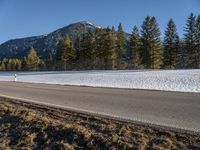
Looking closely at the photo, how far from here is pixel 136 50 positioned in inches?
2336

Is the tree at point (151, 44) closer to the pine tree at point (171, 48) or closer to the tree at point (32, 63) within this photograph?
the pine tree at point (171, 48)

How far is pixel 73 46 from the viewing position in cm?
6719

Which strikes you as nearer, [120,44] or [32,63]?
[120,44]

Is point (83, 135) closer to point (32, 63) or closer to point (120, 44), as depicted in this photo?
point (120, 44)

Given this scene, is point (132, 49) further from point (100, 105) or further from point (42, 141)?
point (42, 141)

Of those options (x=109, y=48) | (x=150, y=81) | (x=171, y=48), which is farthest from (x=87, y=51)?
(x=150, y=81)

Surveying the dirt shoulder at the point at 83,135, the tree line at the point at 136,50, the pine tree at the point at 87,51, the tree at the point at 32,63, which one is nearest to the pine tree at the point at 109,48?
the tree line at the point at 136,50

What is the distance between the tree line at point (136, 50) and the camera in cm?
5412

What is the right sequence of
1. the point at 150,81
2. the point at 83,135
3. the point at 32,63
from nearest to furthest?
the point at 83,135, the point at 150,81, the point at 32,63

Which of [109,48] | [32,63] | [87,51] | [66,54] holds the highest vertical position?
[109,48]

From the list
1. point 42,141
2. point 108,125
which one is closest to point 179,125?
point 108,125

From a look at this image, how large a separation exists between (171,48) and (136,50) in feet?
24.8

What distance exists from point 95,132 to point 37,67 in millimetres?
68201

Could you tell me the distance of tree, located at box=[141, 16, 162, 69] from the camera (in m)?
55.2
